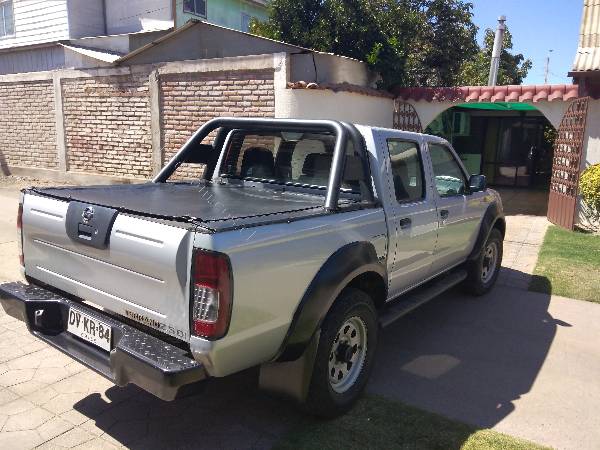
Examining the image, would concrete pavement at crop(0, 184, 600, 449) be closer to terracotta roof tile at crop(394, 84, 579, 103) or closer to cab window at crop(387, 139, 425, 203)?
cab window at crop(387, 139, 425, 203)

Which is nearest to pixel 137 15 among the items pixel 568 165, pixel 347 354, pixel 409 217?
pixel 568 165

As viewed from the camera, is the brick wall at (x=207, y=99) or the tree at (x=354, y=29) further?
the tree at (x=354, y=29)

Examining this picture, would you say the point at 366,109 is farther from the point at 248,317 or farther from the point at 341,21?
the point at 248,317

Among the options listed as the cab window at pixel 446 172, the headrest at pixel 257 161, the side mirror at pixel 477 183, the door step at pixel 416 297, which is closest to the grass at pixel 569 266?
the door step at pixel 416 297

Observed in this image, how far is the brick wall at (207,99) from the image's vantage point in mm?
9547

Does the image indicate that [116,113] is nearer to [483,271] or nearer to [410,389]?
[483,271]

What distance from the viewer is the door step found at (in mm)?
3672

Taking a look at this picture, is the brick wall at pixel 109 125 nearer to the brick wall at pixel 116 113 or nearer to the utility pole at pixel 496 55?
the brick wall at pixel 116 113

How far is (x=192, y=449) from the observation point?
2832 millimetres

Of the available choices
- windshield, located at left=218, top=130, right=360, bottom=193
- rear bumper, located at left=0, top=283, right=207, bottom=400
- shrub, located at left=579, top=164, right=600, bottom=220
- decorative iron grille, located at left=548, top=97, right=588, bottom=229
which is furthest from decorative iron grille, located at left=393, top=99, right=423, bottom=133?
rear bumper, located at left=0, top=283, right=207, bottom=400

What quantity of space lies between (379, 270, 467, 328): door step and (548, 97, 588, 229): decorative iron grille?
5.55 metres

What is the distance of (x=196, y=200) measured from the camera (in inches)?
137

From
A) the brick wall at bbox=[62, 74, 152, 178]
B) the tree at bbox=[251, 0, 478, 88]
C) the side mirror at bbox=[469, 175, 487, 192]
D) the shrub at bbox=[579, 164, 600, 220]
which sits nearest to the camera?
the side mirror at bbox=[469, 175, 487, 192]

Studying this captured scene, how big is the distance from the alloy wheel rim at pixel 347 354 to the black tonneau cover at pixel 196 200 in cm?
80
